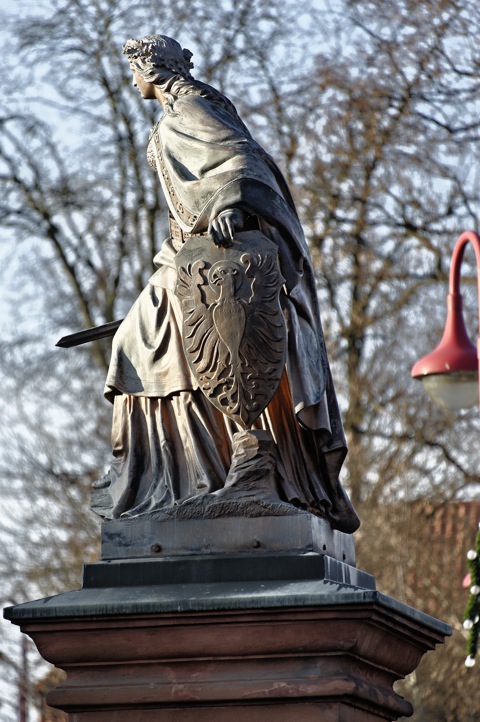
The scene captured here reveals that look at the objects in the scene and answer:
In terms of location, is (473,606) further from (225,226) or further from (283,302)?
(225,226)

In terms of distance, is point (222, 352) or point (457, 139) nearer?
point (222, 352)

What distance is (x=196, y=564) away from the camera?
7527 millimetres

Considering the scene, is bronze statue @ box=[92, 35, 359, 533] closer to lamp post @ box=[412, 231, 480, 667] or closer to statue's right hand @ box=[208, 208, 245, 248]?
statue's right hand @ box=[208, 208, 245, 248]

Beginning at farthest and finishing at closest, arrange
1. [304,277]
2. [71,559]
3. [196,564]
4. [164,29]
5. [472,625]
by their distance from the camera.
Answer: [164,29] → [71,559] → [472,625] → [304,277] → [196,564]

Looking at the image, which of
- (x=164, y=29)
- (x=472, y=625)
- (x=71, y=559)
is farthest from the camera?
(x=164, y=29)

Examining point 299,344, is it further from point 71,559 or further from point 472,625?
point 71,559

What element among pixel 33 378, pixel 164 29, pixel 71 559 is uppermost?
pixel 164 29

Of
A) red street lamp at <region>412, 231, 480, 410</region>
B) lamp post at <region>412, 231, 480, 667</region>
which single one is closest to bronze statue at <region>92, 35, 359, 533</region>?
lamp post at <region>412, 231, 480, 667</region>

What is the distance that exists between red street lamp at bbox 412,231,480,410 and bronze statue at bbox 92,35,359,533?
6.21 meters

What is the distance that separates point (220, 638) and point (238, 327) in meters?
1.23

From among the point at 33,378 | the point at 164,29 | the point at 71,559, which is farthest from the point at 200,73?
the point at 71,559

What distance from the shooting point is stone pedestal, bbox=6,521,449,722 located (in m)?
7.20

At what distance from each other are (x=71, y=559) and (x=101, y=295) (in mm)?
3760

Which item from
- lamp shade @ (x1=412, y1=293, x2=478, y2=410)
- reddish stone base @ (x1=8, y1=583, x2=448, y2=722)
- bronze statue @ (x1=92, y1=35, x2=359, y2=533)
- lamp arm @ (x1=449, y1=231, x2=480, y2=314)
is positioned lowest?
reddish stone base @ (x1=8, y1=583, x2=448, y2=722)
